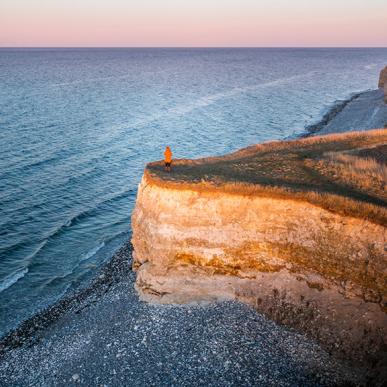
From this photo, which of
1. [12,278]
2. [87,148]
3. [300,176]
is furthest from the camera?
[87,148]

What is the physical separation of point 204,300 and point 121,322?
5.03 metres

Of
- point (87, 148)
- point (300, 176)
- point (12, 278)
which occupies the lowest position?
point (12, 278)

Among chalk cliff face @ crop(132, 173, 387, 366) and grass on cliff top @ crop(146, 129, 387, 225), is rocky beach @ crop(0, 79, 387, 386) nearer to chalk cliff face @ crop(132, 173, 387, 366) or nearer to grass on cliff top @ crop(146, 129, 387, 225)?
chalk cliff face @ crop(132, 173, 387, 366)

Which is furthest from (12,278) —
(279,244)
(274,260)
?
(279,244)

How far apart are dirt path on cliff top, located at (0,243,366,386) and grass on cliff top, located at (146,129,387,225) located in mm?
7082

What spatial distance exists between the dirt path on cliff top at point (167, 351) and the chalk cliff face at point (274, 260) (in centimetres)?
102

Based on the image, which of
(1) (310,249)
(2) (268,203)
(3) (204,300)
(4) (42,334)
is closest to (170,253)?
(3) (204,300)

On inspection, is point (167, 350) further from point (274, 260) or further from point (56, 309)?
point (56, 309)

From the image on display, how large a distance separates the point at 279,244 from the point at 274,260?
3.12 ft

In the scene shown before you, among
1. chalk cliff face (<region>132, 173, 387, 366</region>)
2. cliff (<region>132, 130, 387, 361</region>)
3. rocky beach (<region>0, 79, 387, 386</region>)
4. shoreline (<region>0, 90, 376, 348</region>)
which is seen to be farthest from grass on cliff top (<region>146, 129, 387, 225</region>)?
shoreline (<region>0, 90, 376, 348</region>)

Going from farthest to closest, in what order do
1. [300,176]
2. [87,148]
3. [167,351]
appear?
[87,148], [300,176], [167,351]

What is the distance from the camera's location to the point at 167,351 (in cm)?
2036

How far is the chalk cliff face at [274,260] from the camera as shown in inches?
795

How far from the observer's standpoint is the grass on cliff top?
21328mm
